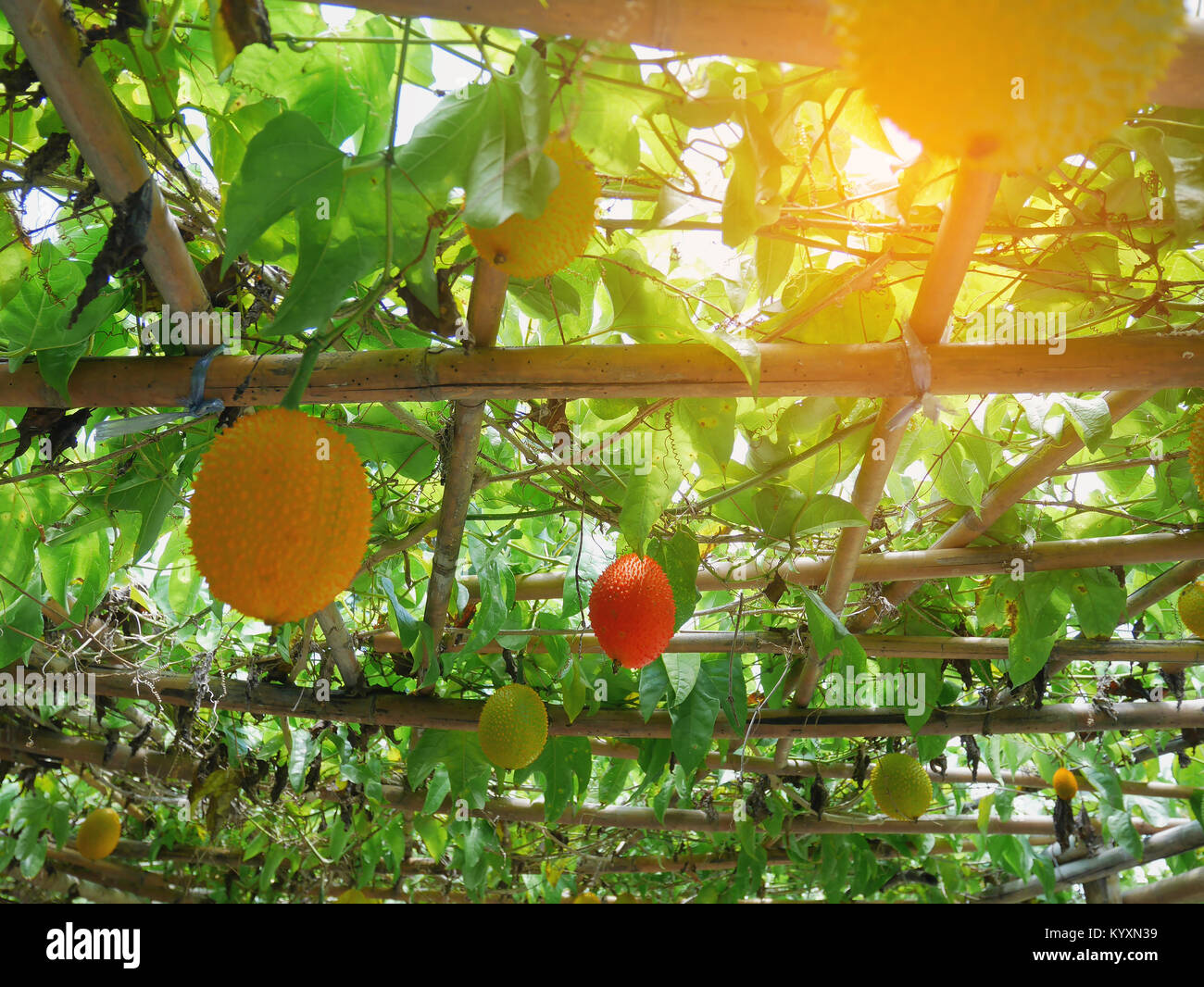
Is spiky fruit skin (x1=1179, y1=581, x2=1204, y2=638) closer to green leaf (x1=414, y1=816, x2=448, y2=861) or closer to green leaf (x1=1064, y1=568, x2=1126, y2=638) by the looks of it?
green leaf (x1=1064, y1=568, x2=1126, y2=638)

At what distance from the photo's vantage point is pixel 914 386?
3.71 ft

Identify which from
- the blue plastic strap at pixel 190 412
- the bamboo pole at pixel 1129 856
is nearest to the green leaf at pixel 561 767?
the blue plastic strap at pixel 190 412

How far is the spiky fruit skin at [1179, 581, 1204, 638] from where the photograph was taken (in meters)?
2.05

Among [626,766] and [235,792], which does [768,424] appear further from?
[235,792]

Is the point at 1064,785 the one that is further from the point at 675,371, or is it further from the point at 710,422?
the point at 675,371

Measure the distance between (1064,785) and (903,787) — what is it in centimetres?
102

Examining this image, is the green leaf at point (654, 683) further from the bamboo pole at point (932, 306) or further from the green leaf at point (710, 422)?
the green leaf at point (710, 422)

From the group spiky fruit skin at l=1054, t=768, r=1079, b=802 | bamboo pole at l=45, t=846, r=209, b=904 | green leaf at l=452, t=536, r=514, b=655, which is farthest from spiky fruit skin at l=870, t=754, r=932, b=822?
bamboo pole at l=45, t=846, r=209, b=904

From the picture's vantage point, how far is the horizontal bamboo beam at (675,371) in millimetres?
1140

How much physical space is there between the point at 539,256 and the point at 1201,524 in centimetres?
180

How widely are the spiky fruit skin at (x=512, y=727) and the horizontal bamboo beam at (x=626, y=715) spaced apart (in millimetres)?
505

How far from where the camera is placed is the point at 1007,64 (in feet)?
1.79

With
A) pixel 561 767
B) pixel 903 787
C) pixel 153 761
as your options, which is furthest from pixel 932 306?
pixel 153 761
